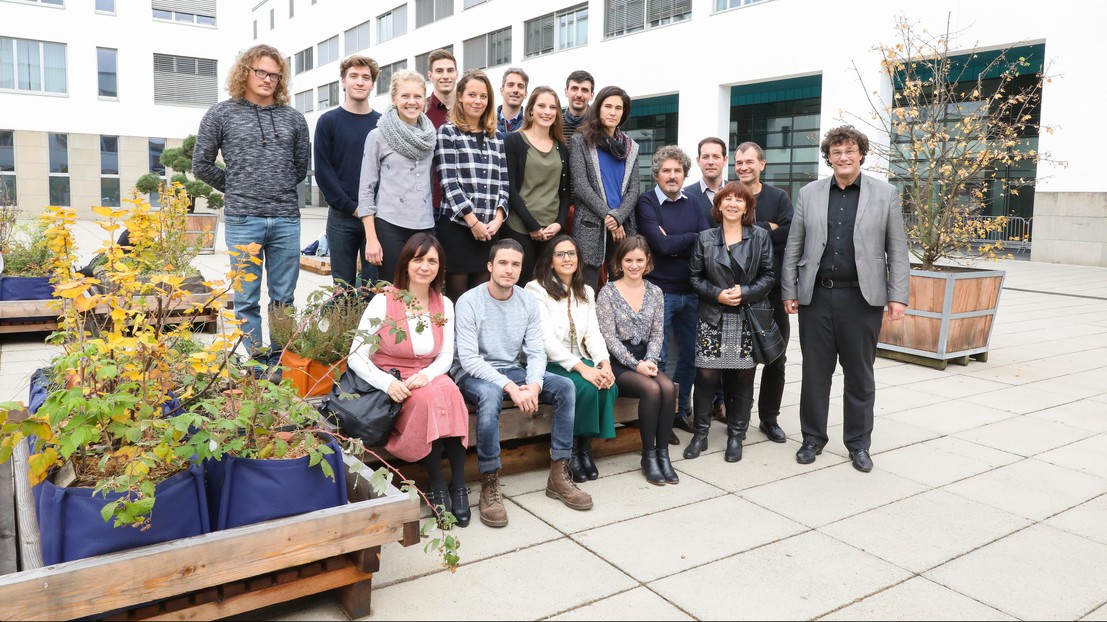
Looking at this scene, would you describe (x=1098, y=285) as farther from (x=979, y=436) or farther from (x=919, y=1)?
(x=979, y=436)

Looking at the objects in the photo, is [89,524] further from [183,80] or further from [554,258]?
[183,80]

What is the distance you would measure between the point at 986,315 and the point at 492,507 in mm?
6040

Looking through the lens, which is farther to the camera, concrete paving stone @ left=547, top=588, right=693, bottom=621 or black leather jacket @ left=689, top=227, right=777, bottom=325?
black leather jacket @ left=689, top=227, right=777, bottom=325

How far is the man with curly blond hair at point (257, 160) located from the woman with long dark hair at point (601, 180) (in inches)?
71.4

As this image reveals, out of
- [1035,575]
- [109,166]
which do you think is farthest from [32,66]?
[1035,575]

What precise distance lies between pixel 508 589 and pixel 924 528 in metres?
2.06

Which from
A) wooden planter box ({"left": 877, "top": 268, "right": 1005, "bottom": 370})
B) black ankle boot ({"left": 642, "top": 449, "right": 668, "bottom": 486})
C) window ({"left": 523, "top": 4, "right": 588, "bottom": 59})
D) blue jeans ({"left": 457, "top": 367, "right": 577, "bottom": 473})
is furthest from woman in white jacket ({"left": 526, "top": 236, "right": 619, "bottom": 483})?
window ({"left": 523, "top": 4, "right": 588, "bottom": 59})

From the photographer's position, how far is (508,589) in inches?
124

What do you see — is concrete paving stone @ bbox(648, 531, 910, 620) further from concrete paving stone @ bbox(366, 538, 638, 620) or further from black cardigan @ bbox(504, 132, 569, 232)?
black cardigan @ bbox(504, 132, 569, 232)

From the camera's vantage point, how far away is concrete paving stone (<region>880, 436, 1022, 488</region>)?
466 centimetres

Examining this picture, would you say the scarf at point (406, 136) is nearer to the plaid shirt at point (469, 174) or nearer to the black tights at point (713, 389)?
the plaid shirt at point (469, 174)

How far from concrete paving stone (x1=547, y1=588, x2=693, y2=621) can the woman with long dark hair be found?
261cm

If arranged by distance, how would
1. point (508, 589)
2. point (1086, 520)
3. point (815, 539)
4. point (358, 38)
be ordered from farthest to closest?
point (358, 38) → point (1086, 520) → point (815, 539) → point (508, 589)

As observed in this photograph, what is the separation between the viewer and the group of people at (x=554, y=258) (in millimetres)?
4211
